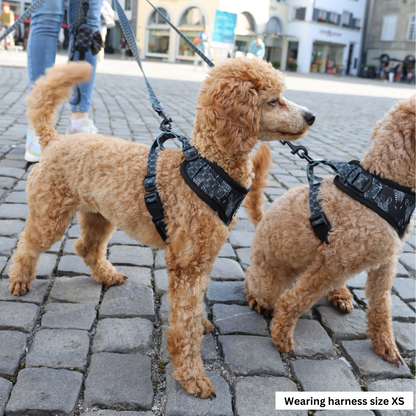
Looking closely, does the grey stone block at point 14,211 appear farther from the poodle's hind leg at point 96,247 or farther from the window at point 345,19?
the window at point 345,19

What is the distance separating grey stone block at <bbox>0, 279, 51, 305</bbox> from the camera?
262cm

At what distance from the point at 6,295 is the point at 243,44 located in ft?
143

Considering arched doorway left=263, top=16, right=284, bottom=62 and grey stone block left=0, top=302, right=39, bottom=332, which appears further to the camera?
arched doorway left=263, top=16, right=284, bottom=62

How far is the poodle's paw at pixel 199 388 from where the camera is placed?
2.02 m

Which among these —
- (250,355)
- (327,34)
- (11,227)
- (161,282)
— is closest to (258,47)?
(11,227)

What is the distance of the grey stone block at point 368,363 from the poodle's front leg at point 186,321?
908 millimetres

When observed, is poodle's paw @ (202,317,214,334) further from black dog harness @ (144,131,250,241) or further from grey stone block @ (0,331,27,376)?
grey stone block @ (0,331,27,376)

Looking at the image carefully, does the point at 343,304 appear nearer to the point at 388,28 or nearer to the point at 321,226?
the point at 321,226

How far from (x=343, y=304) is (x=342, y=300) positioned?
34 mm

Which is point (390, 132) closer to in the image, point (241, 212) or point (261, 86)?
point (261, 86)

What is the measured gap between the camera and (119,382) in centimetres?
204

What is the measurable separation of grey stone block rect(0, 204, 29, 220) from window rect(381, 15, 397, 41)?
51784 mm

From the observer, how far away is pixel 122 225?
238 centimetres

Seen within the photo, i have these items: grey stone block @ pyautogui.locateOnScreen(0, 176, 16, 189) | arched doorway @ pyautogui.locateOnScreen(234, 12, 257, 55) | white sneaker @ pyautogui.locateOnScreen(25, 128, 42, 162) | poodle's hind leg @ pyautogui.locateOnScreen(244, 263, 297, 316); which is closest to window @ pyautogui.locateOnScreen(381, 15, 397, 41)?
arched doorway @ pyautogui.locateOnScreen(234, 12, 257, 55)
